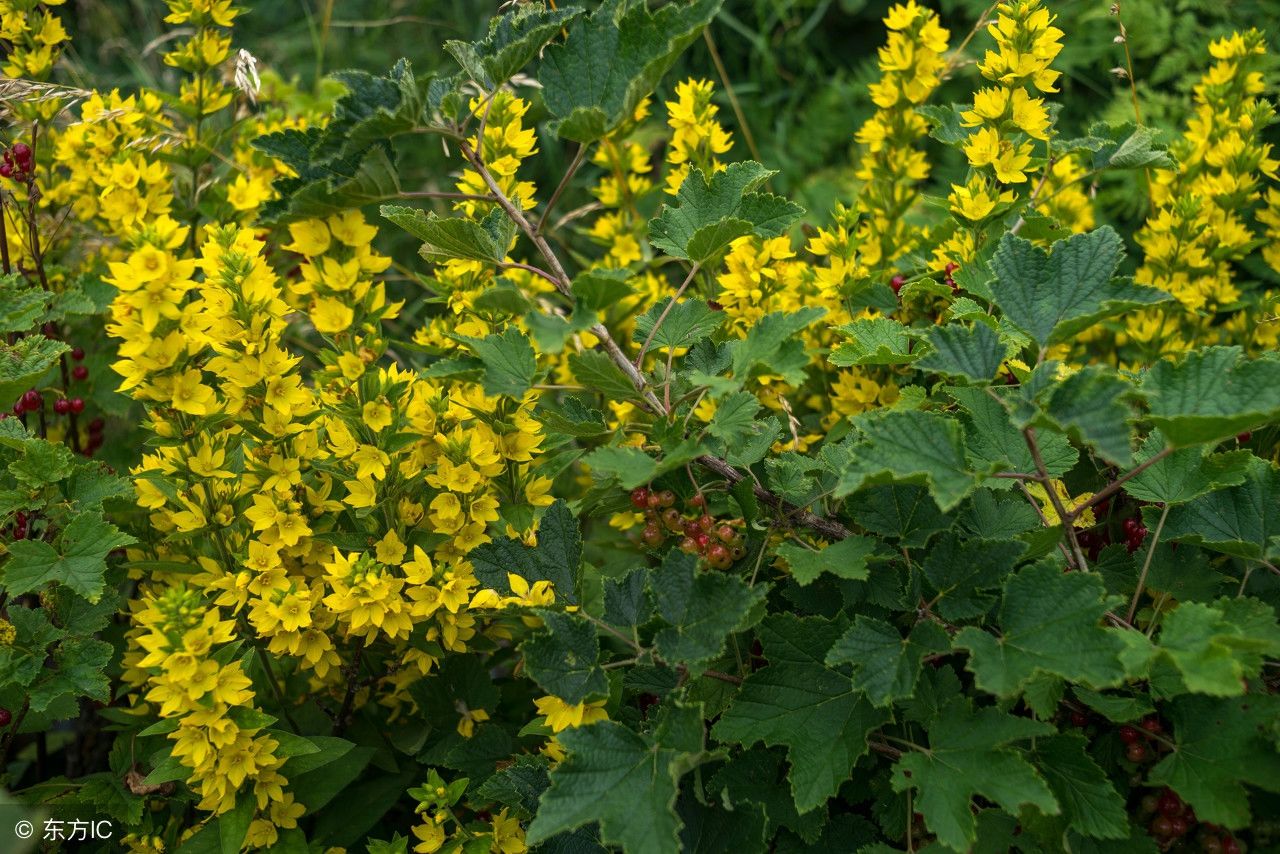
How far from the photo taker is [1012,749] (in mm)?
1227

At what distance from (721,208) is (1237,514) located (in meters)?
0.81

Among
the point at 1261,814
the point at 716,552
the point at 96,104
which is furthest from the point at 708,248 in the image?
the point at 96,104

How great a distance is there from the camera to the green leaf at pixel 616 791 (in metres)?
1.19

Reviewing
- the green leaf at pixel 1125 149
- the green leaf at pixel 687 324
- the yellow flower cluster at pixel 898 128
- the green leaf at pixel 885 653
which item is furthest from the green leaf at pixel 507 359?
the green leaf at pixel 1125 149

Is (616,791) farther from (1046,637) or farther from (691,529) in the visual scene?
(1046,637)

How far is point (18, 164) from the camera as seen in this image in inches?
76.1

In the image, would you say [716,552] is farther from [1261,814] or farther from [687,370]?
[1261,814]

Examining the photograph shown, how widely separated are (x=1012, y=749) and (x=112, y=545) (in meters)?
1.22

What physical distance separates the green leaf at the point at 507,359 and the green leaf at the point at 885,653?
508 millimetres

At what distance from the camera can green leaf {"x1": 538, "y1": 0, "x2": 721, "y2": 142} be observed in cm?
133

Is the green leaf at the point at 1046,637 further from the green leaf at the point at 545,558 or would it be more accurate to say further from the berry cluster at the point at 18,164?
the berry cluster at the point at 18,164

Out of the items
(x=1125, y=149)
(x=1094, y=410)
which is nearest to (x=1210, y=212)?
(x=1125, y=149)

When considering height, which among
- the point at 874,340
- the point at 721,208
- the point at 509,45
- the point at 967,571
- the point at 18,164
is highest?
the point at 509,45

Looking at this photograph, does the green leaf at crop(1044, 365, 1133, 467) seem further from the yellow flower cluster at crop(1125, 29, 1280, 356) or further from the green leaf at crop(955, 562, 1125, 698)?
the yellow flower cluster at crop(1125, 29, 1280, 356)
